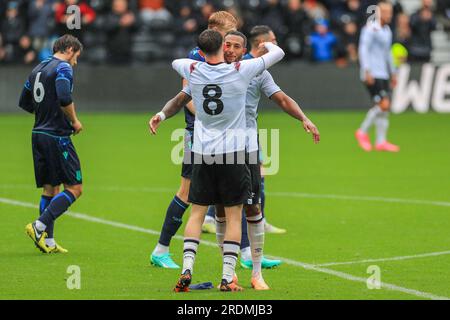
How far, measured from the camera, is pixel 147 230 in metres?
13.1

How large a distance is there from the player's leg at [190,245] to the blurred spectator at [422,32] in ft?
75.3

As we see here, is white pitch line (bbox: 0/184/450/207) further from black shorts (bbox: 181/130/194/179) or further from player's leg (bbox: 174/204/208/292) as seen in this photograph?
player's leg (bbox: 174/204/208/292)

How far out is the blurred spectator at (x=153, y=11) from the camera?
3238 cm

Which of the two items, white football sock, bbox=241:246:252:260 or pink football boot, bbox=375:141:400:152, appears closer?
white football sock, bbox=241:246:252:260

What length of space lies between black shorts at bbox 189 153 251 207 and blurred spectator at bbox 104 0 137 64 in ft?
73.6

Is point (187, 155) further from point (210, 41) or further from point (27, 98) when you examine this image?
point (27, 98)

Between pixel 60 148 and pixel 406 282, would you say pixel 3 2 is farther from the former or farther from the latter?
pixel 406 282

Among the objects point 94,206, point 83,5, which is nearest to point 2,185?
point 94,206

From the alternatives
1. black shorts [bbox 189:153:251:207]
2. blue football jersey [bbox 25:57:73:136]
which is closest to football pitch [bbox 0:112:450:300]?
black shorts [bbox 189:153:251:207]

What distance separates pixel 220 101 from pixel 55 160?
3.10 meters

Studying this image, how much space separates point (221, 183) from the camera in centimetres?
908

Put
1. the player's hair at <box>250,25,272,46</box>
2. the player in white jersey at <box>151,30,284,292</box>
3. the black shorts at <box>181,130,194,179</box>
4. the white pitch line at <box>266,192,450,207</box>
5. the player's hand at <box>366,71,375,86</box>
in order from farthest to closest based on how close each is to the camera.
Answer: the player's hand at <box>366,71,375,86</box>, the white pitch line at <box>266,192,450,207</box>, the player's hair at <box>250,25,272,46</box>, the black shorts at <box>181,130,194,179</box>, the player in white jersey at <box>151,30,284,292</box>

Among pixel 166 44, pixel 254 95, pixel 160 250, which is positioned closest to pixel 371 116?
pixel 166 44

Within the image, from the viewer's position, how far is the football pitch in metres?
9.52
